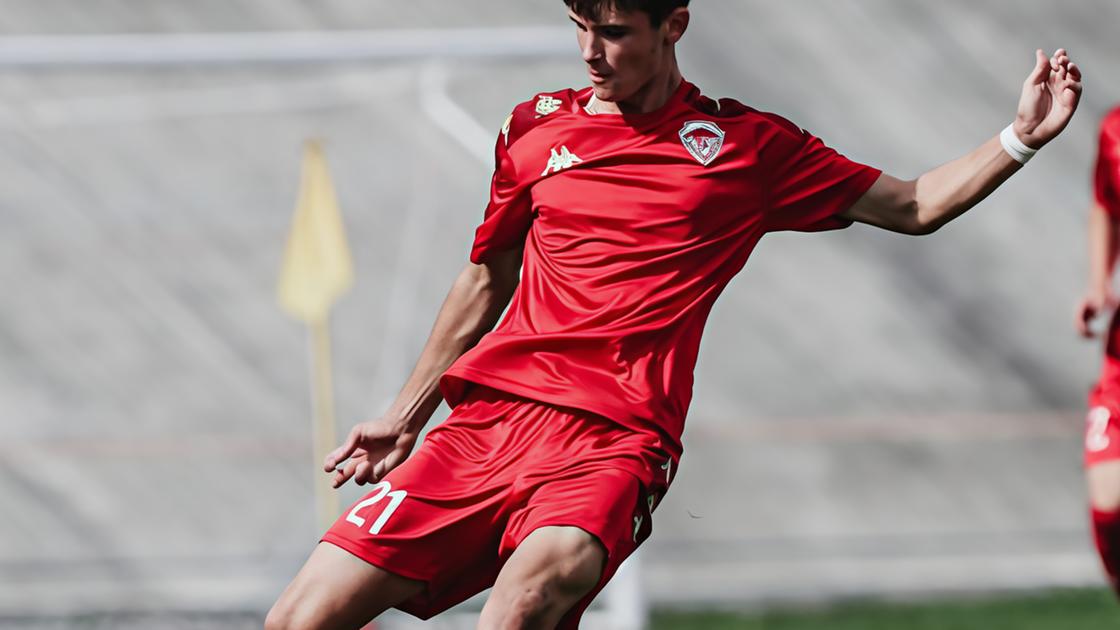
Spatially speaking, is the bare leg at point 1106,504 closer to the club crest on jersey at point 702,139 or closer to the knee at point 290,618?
the club crest on jersey at point 702,139

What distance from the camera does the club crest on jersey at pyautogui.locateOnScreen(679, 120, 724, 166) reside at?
10.6 ft

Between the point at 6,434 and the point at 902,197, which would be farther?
the point at 6,434

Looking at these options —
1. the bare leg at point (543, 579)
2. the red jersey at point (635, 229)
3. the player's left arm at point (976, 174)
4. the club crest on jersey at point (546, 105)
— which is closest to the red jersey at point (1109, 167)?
the player's left arm at point (976, 174)

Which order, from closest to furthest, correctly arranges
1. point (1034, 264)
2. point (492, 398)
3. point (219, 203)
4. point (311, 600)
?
point (311, 600)
point (492, 398)
point (219, 203)
point (1034, 264)

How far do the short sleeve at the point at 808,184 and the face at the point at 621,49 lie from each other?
1.07 feet

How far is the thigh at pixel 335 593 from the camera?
3010 millimetres

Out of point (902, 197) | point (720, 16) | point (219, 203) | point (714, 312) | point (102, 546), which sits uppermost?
point (902, 197)

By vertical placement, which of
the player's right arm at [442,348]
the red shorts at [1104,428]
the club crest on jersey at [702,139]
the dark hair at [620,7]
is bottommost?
the red shorts at [1104,428]

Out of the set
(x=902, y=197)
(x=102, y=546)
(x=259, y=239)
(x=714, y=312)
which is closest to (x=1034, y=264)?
(x=714, y=312)

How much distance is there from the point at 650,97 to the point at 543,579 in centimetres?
102

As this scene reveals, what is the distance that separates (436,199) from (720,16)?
2840mm

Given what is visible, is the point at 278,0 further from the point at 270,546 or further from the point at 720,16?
the point at 270,546

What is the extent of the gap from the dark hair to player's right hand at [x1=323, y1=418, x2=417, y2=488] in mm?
950

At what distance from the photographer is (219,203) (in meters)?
9.54
